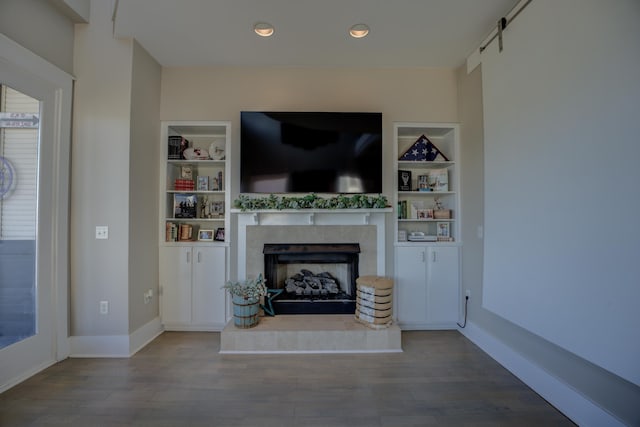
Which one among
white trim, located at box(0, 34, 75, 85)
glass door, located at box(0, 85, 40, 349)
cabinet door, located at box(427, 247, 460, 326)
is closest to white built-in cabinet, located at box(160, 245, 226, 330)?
glass door, located at box(0, 85, 40, 349)

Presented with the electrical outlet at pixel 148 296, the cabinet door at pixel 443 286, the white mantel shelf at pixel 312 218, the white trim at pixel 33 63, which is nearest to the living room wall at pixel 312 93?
the white mantel shelf at pixel 312 218

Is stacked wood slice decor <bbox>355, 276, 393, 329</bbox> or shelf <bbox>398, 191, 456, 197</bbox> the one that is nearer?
stacked wood slice decor <bbox>355, 276, 393, 329</bbox>

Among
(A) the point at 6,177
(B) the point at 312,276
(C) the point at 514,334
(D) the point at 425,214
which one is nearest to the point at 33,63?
(A) the point at 6,177

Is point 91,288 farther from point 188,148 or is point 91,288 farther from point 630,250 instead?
point 630,250

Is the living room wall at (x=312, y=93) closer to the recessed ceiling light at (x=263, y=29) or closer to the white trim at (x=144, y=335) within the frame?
the recessed ceiling light at (x=263, y=29)

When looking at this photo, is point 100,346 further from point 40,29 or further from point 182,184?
point 40,29

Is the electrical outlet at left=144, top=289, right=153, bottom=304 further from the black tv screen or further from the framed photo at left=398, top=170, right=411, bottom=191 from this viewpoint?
the framed photo at left=398, top=170, right=411, bottom=191

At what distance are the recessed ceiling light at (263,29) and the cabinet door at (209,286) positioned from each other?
7.18 feet

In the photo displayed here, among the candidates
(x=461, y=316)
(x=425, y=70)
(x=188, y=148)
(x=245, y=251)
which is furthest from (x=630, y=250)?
(x=188, y=148)

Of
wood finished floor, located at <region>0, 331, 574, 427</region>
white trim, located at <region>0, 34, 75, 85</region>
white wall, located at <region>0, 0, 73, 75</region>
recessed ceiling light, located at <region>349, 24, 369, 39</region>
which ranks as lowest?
wood finished floor, located at <region>0, 331, 574, 427</region>

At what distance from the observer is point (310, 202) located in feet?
9.98

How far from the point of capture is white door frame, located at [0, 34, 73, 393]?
2.42m

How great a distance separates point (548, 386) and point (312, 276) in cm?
218

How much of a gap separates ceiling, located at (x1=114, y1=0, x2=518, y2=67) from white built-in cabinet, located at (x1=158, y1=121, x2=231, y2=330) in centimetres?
Answer: 78
